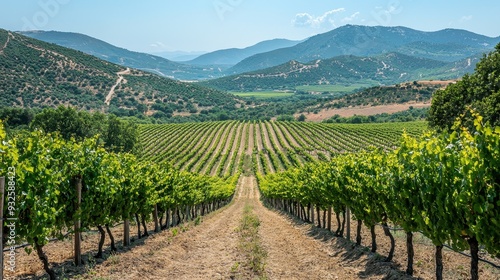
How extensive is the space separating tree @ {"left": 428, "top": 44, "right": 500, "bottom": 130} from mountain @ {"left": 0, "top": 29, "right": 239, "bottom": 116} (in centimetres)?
11625

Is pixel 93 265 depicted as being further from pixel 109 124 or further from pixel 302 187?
pixel 109 124

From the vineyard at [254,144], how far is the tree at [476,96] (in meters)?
41.3

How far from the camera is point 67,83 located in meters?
148

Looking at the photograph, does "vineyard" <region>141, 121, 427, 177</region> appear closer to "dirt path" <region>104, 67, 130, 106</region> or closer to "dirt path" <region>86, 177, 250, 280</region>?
"dirt path" <region>104, 67, 130, 106</region>

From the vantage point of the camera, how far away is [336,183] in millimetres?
17594

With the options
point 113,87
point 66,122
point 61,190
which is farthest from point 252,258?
point 113,87

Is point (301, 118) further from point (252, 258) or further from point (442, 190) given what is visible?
point (442, 190)

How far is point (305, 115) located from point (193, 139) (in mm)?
94909

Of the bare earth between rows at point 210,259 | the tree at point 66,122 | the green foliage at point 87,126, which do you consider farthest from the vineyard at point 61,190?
the tree at point 66,122

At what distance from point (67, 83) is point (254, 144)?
7937 cm

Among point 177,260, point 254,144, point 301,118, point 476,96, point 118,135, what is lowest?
point 254,144

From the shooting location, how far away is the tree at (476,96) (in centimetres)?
2550

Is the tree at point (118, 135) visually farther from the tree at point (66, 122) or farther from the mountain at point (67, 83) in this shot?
the mountain at point (67, 83)

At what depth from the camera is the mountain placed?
128 m
